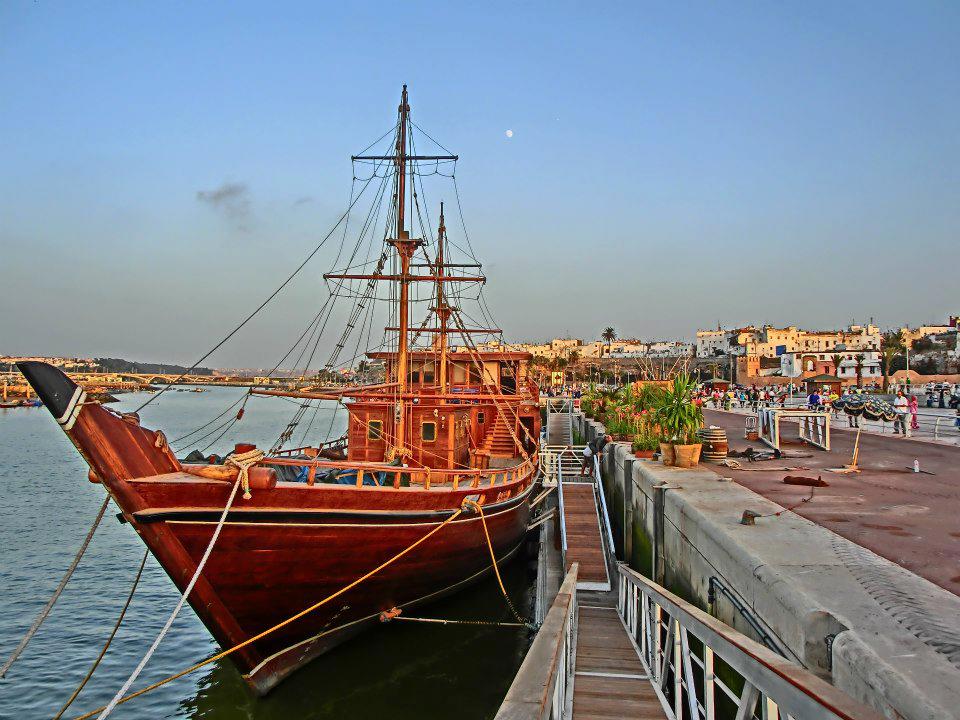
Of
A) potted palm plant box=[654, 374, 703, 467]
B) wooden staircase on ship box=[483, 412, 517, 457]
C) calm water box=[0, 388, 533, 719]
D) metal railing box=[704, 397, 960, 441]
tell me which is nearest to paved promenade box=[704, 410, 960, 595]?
potted palm plant box=[654, 374, 703, 467]

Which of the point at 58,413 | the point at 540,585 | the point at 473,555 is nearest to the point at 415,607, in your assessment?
the point at 473,555

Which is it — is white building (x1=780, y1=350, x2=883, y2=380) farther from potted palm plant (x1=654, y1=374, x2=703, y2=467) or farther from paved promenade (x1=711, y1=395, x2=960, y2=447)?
potted palm plant (x1=654, y1=374, x2=703, y2=467)

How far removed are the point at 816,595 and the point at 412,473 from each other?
9.26 m

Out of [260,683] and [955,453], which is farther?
[955,453]

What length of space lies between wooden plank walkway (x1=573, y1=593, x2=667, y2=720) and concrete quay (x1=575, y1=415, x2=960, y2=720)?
3.77 ft

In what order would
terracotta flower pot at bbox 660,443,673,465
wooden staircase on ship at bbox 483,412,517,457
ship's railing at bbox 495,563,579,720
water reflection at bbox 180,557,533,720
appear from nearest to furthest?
ship's railing at bbox 495,563,579,720
water reflection at bbox 180,557,533,720
terracotta flower pot at bbox 660,443,673,465
wooden staircase on ship at bbox 483,412,517,457

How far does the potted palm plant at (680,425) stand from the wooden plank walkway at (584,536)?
7.44 feet

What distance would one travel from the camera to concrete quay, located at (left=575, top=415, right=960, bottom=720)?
12.1 feet

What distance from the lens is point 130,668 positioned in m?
12.5

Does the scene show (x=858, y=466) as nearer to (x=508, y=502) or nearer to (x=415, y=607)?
(x=508, y=502)

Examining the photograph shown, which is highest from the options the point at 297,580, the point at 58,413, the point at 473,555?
the point at 58,413

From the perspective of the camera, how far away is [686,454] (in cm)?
1325

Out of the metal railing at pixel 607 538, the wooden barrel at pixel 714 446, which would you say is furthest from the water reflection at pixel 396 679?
the wooden barrel at pixel 714 446

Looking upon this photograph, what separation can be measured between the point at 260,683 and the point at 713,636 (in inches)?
363
